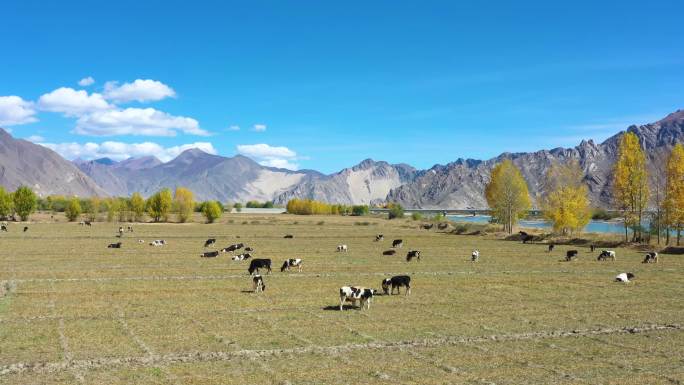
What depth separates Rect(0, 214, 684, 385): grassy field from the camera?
53.6 ft

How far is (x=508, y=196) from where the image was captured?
99.9m

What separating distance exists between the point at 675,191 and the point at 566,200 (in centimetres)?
1645

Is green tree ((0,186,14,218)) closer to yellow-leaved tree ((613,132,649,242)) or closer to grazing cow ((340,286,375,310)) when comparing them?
yellow-leaved tree ((613,132,649,242))

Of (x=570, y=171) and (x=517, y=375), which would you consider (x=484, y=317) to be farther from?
(x=570, y=171)

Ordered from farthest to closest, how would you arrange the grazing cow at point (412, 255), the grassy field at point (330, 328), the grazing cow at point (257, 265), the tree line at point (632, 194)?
the tree line at point (632, 194)
the grazing cow at point (412, 255)
the grazing cow at point (257, 265)
the grassy field at point (330, 328)


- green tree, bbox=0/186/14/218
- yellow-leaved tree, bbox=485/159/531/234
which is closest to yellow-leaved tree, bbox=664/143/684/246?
yellow-leaved tree, bbox=485/159/531/234

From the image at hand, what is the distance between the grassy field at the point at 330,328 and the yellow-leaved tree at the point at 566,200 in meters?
38.9

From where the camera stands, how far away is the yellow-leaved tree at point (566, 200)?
79.1 m

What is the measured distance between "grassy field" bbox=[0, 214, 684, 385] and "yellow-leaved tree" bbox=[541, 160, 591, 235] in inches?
1531

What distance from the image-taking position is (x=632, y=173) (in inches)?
2785

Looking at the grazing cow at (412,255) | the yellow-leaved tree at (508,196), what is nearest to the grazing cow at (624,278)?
the grazing cow at (412,255)

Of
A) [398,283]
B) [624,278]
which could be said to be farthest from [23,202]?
[624,278]

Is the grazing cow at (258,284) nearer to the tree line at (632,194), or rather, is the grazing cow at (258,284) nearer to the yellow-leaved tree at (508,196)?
the tree line at (632,194)

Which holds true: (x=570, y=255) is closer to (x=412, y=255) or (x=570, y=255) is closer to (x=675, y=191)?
(x=412, y=255)
